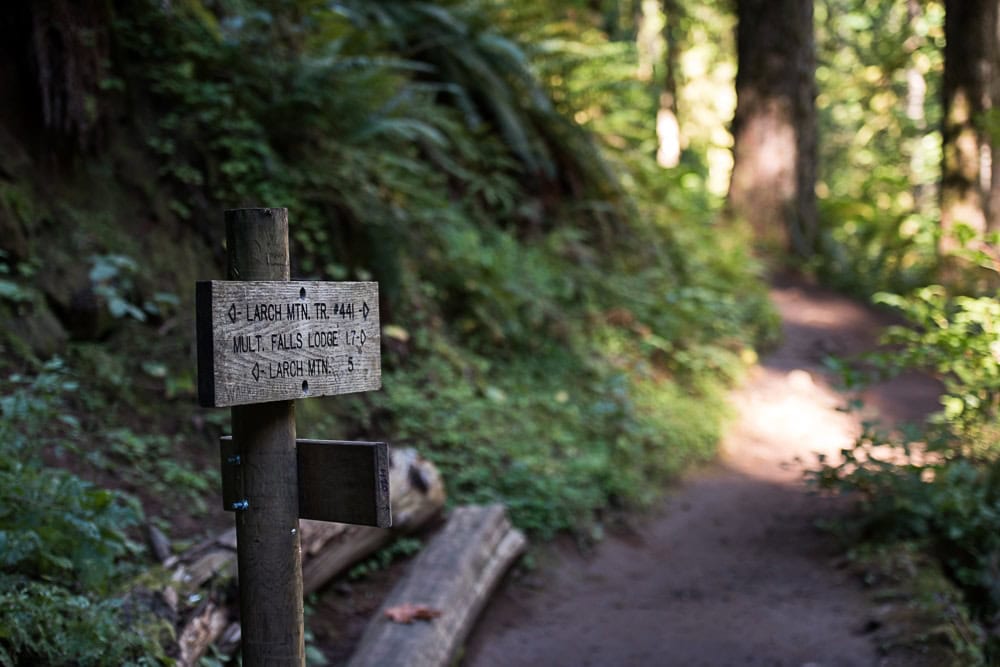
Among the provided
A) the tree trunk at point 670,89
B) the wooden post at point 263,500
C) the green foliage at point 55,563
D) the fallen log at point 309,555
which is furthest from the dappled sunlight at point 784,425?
the tree trunk at point 670,89

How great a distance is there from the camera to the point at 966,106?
12742 millimetres

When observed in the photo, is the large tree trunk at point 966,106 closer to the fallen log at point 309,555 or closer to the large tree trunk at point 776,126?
the large tree trunk at point 776,126

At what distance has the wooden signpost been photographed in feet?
8.29

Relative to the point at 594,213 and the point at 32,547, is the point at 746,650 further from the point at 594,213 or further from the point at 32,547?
the point at 594,213

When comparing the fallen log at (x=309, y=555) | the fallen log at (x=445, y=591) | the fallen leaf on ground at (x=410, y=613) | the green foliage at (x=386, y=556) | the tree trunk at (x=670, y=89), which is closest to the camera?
the fallen log at (x=309, y=555)

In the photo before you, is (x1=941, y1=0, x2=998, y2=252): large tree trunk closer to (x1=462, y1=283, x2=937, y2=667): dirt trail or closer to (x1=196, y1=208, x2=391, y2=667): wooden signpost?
(x1=462, y1=283, x2=937, y2=667): dirt trail

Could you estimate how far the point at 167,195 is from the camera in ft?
21.6

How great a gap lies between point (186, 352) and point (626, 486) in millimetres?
3716

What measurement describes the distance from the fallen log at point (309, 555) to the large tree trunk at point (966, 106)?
983 cm

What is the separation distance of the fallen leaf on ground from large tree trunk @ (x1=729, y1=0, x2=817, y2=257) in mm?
12121

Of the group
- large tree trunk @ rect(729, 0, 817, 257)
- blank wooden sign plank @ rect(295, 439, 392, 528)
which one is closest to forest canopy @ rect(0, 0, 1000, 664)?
large tree trunk @ rect(729, 0, 817, 257)

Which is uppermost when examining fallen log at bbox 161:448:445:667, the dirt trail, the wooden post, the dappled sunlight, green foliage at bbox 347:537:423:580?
the wooden post

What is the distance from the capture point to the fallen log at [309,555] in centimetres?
385

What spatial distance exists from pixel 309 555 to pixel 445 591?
2.62 feet
